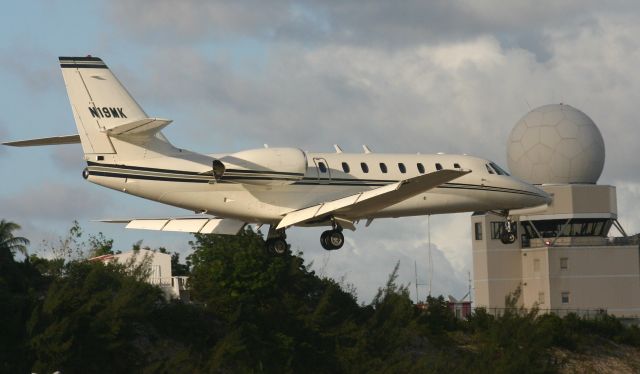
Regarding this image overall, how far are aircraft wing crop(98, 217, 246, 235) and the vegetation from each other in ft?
10.3

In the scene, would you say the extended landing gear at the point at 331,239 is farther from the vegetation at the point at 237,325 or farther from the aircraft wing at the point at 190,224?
the vegetation at the point at 237,325

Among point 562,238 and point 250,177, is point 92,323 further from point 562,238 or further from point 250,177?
point 562,238

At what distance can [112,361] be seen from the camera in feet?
140

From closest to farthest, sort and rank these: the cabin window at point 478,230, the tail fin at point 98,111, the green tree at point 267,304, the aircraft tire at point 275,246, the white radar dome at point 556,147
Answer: the tail fin at point 98,111 → the aircraft tire at point 275,246 → the green tree at point 267,304 → the white radar dome at point 556,147 → the cabin window at point 478,230

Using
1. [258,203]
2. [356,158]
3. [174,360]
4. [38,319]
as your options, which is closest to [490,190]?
[356,158]

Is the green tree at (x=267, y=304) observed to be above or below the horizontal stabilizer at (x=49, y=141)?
below

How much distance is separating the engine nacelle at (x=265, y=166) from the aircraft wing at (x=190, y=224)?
3014mm

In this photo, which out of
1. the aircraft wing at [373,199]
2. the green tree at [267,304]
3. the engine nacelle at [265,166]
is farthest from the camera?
the green tree at [267,304]

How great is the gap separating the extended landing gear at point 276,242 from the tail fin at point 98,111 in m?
5.82

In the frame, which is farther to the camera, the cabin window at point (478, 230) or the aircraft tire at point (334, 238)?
the cabin window at point (478, 230)

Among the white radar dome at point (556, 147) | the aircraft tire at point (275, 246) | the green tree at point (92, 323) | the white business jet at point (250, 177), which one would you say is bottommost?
the green tree at point (92, 323)

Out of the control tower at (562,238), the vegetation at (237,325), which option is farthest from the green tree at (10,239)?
the control tower at (562,238)

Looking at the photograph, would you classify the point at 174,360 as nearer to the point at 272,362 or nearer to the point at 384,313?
the point at 272,362

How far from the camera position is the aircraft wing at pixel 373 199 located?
1457 inches
